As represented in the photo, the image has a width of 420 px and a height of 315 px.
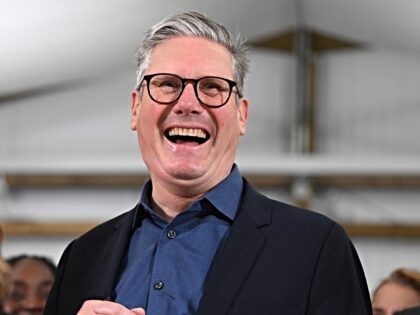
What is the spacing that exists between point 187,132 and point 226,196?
A: 0.15 m

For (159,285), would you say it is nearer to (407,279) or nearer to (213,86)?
(213,86)

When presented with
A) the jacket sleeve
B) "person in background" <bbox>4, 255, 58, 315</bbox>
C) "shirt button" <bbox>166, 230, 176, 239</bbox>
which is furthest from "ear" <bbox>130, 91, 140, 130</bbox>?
"person in background" <bbox>4, 255, 58, 315</bbox>

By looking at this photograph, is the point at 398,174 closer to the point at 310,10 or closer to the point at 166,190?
the point at 310,10

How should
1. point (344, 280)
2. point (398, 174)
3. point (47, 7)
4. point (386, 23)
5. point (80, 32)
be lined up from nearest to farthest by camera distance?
point (344, 280), point (47, 7), point (80, 32), point (386, 23), point (398, 174)

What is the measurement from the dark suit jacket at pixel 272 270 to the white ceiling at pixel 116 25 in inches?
246

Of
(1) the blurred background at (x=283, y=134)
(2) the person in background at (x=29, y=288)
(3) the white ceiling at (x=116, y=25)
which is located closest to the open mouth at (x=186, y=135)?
(2) the person in background at (x=29, y=288)

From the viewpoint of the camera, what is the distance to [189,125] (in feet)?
5.78

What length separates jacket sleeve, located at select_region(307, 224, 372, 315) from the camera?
5.31 ft

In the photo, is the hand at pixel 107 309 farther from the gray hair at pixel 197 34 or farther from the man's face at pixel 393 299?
the man's face at pixel 393 299

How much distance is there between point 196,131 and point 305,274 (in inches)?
13.2

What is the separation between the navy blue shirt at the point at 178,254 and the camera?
66.4 inches

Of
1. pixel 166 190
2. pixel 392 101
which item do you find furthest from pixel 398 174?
pixel 166 190

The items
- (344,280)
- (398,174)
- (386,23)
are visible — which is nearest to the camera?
(344,280)

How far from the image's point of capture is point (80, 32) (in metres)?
→ 9.06
